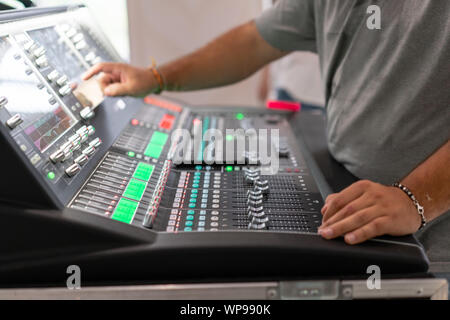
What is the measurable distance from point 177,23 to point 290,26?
4.95ft

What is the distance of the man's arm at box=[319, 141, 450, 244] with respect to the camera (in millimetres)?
869

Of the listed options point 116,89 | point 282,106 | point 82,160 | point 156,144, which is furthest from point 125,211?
point 282,106

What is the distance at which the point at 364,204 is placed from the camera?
89 centimetres

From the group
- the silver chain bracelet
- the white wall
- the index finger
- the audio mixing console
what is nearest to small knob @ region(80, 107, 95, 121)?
the audio mixing console

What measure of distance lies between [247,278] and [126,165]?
393 millimetres

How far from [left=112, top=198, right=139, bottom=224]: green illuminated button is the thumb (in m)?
0.47

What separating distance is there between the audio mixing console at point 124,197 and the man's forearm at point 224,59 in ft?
1.05

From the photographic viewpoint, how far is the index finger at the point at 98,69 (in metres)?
1.29

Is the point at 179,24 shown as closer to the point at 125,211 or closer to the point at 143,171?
the point at 143,171

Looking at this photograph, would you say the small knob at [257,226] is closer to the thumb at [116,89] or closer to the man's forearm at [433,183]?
the man's forearm at [433,183]

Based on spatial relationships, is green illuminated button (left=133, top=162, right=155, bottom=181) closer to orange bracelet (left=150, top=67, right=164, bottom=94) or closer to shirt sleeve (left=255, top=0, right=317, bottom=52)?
orange bracelet (left=150, top=67, right=164, bottom=94)

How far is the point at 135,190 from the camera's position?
3.29ft

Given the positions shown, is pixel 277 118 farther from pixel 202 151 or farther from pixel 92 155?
pixel 92 155
